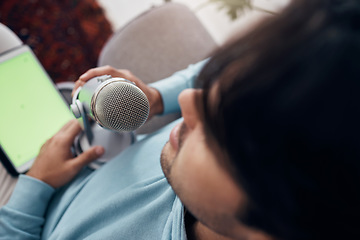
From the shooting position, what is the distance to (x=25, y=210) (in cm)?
69

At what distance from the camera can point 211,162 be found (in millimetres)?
403

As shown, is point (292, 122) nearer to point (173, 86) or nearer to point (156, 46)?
point (173, 86)

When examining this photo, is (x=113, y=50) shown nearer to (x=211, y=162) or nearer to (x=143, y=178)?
(x=143, y=178)

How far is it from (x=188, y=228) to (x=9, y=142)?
57 cm

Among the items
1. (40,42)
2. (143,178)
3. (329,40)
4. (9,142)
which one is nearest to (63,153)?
(9,142)

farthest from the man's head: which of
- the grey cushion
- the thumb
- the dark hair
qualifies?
the grey cushion

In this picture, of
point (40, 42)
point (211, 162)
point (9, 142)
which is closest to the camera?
point (211, 162)

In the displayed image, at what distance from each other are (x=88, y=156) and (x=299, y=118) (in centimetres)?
64

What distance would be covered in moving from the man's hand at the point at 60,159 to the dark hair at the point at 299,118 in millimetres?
535

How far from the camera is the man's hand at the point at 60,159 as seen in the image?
0.74m

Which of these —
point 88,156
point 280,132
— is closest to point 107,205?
point 88,156

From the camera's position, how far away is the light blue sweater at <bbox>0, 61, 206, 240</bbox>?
633 mm

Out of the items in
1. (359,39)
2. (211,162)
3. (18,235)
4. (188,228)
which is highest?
(359,39)

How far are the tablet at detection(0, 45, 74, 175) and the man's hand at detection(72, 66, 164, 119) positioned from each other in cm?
19
